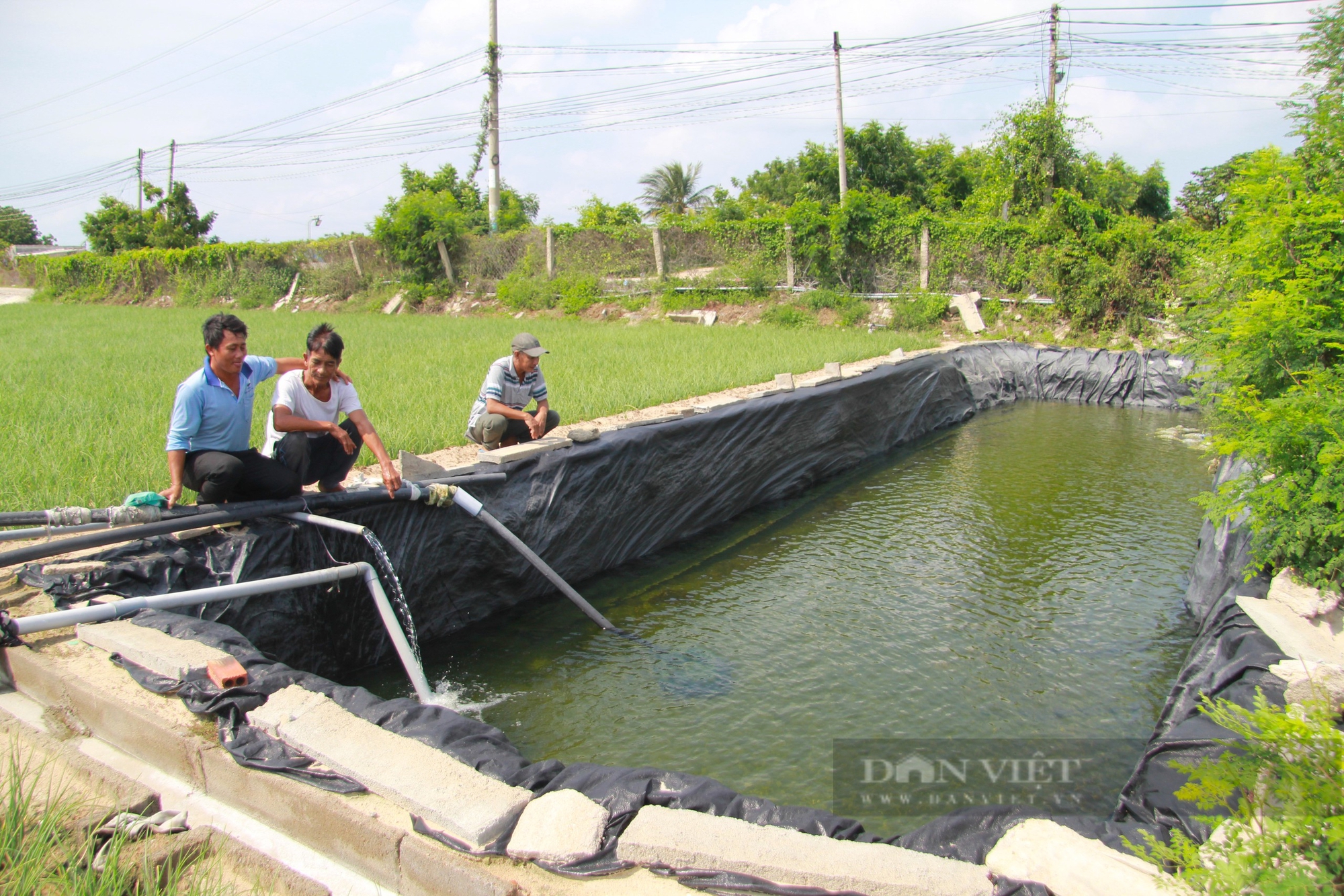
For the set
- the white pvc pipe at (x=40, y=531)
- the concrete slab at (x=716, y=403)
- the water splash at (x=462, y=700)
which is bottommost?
the water splash at (x=462, y=700)

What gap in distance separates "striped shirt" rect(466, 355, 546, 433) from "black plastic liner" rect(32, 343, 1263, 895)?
0.65 metres

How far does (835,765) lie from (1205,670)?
149cm

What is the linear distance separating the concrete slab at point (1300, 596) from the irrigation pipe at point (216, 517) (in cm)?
389

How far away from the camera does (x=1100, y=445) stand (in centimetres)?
912

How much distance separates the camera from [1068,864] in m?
1.89

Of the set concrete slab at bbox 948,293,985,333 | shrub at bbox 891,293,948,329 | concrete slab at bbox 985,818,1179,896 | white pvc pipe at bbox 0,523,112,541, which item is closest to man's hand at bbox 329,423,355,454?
white pvc pipe at bbox 0,523,112,541

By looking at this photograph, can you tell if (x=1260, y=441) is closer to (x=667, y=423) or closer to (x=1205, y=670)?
(x=1205, y=670)

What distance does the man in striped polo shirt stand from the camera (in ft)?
18.4

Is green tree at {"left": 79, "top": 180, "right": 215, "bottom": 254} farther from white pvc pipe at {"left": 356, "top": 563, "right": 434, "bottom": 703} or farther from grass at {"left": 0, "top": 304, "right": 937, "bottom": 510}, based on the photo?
white pvc pipe at {"left": 356, "top": 563, "right": 434, "bottom": 703}

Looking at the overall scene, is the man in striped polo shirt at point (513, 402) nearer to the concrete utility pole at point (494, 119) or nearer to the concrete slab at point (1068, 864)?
the concrete slab at point (1068, 864)

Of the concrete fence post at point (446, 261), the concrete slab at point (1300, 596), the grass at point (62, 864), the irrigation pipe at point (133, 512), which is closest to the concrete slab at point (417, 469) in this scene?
the irrigation pipe at point (133, 512)

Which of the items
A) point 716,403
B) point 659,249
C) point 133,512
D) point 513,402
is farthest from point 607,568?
point 659,249

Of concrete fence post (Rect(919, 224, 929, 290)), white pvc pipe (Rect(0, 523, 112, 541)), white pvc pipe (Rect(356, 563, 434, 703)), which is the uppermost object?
concrete fence post (Rect(919, 224, 929, 290))

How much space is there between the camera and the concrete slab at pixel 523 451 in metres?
5.11
